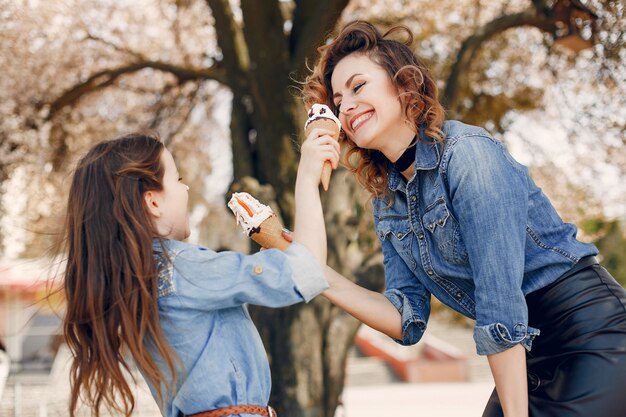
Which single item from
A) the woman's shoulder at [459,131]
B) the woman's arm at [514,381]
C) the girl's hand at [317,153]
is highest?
the woman's shoulder at [459,131]

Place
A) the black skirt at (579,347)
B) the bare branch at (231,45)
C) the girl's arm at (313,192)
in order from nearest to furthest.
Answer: the black skirt at (579,347), the girl's arm at (313,192), the bare branch at (231,45)

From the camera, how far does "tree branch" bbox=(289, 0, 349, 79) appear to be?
18.1 feet

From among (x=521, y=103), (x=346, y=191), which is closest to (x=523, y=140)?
(x=521, y=103)

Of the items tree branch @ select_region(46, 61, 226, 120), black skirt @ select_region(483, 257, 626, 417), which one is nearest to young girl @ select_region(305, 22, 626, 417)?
black skirt @ select_region(483, 257, 626, 417)

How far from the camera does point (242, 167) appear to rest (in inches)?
242

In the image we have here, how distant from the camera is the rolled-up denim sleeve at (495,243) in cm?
190

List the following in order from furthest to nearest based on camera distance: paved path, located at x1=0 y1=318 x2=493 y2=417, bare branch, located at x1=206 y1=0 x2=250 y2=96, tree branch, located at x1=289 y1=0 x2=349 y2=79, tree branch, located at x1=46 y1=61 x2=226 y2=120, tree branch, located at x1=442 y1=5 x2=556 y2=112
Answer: paved path, located at x1=0 y1=318 x2=493 y2=417
tree branch, located at x1=46 y1=61 x2=226 y2=120
tree branch, located at x1=442 y1=5 x2=556 y2=112
bare branch, located at x1=206 y1=0 x2=250 y2=96
tree branch, located at x1=289 y1=0 x2=349 y2=79

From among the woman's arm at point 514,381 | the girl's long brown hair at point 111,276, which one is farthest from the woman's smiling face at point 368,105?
the woman's arm at point 514,381

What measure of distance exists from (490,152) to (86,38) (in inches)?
274

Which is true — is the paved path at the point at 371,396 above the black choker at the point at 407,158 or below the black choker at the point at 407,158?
below

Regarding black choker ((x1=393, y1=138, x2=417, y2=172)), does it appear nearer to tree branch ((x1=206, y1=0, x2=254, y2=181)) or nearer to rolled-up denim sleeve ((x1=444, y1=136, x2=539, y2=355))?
rolled-up denim sleeve ((x1=444, y1=136, x2=539, y2=355))

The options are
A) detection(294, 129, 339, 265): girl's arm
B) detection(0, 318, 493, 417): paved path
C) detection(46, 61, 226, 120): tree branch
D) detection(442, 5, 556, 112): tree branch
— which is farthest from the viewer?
detection(0, 318, 493, 417): paved path

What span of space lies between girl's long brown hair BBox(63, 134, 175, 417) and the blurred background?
2.33 m

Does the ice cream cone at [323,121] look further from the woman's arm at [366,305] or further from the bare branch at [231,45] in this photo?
the bare branch at [231,45]
